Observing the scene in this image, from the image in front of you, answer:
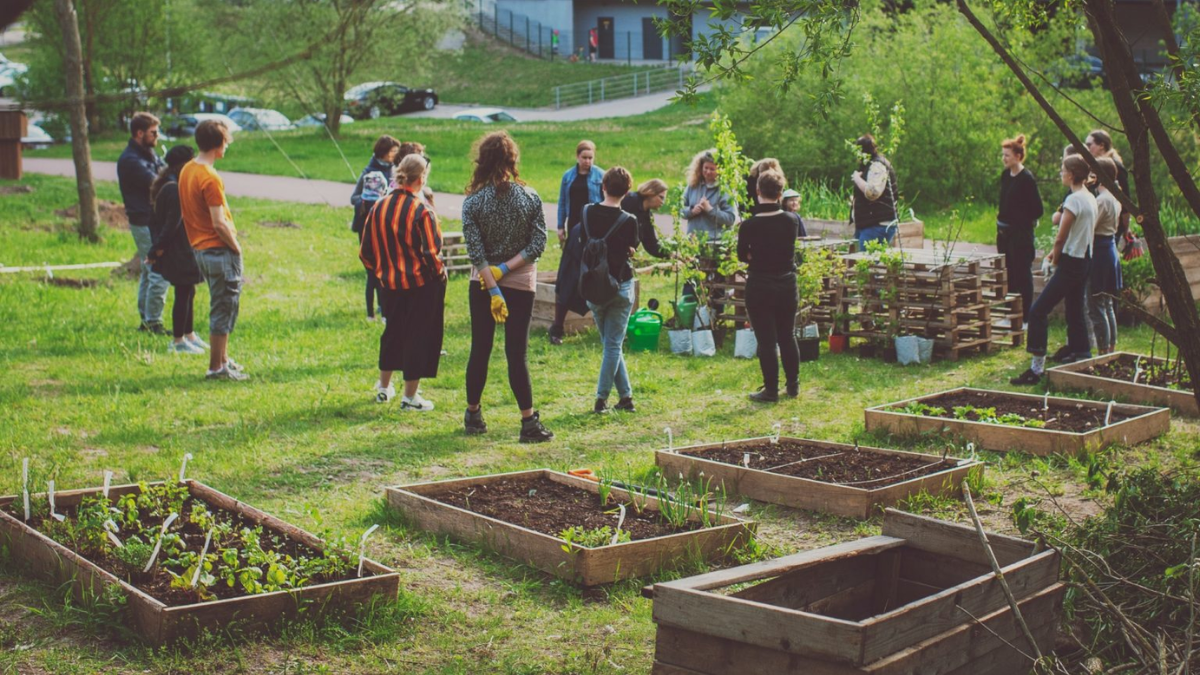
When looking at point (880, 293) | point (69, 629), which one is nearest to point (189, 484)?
point (69, 629)

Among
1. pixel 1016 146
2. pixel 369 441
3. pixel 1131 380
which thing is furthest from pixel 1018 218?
pixel 369 441

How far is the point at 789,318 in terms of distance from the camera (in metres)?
9.63

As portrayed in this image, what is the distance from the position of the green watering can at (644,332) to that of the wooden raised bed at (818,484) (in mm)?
4080

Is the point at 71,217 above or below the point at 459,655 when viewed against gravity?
above

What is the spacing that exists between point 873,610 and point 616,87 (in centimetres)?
4956

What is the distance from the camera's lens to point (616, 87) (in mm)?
53156

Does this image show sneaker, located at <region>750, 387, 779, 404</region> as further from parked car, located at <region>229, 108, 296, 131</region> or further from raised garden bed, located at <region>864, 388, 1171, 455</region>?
parked car, located at <region>229, 108, 296, 131</region>

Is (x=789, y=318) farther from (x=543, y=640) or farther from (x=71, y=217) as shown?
(x=71, y=217)

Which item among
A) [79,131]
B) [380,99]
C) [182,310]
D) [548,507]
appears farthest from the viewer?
[380,99]

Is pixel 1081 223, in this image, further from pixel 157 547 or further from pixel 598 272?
pixel 157 547

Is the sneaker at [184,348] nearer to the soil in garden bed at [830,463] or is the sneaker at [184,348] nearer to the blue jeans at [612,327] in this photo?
the blue jeans at [612,327]

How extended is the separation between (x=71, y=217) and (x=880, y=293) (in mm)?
13838

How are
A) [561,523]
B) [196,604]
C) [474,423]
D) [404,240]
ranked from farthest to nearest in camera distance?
[404,240]
[474,423]
[561,523]
[196,604]

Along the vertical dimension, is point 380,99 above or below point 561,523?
above
